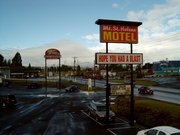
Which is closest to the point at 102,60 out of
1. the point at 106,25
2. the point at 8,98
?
the point at 106,25

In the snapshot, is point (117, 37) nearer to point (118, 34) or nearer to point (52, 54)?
point (118, 34)

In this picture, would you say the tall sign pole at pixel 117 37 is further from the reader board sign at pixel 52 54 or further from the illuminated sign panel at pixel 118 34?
the reader board sign at pixel 52 54

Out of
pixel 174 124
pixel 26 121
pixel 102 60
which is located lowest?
pixel 26 121

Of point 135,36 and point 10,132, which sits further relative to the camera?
point 135,36

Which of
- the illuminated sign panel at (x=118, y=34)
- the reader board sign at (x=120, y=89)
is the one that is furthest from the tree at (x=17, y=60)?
the reader board sign at (x=120, y=89)

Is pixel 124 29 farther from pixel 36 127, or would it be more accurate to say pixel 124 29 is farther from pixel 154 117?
pixel 36 127

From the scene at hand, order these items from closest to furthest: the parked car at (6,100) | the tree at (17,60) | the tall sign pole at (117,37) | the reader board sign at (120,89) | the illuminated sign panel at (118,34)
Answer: the tall sign pole at (117,37) < the illuminated sign panel at (118,34) < the reader board sign at (120,89) < the parked car at (6,100) < the tree at (17,60)

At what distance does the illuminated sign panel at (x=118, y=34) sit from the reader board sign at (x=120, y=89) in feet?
13.5

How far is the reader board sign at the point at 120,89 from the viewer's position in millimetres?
18328

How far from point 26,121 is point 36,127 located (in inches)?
120

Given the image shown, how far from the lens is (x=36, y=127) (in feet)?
57.4

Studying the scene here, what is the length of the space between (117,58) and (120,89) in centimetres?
288

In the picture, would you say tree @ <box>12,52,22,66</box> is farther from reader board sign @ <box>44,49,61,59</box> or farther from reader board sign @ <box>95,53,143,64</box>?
reader board sign @ <box>95,53,143,64</box>

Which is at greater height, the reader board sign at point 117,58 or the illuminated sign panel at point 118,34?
the illuminated sign panel at point 118,34
